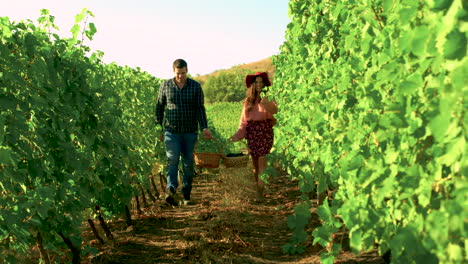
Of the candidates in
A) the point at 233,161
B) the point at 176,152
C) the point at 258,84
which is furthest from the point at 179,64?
the point at 233,161

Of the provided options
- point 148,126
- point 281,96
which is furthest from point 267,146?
point 148,126

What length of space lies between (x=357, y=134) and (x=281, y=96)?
17.2 feet

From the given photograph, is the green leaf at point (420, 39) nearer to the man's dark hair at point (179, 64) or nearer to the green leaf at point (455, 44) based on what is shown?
the green leaf at point (455, 44)

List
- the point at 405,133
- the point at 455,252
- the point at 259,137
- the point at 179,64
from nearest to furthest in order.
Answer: the point at 455,252
the point at 405,133
the point at 179,64
the point at 259,137

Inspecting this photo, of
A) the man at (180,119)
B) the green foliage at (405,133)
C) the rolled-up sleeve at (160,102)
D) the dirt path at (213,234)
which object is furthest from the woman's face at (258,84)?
the green foliage at (405,133)

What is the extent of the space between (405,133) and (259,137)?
4.50m

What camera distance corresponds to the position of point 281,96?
→ 8117mm

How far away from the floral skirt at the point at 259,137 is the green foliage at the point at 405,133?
9.38 feet

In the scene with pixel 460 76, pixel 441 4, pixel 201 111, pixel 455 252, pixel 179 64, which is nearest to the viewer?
pixel 460 76

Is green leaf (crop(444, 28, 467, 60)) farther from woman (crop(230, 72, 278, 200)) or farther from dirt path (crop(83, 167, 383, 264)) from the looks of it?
woman (crop(230, 72, 278, 200))

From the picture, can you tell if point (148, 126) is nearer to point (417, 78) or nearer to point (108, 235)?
point (108, 235)

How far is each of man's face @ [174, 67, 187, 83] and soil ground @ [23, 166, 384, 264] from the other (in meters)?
1.78

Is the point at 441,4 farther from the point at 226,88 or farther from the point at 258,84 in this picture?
the point at 226,88

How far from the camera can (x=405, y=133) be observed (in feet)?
7.57
